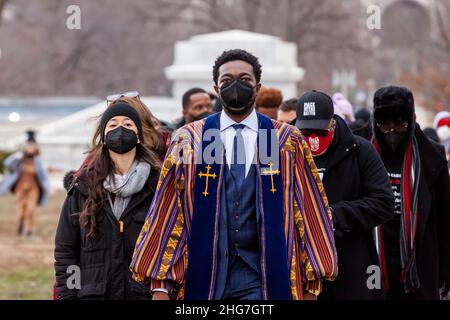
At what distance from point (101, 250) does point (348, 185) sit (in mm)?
1420

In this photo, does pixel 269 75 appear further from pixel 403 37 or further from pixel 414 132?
pixel 403 37

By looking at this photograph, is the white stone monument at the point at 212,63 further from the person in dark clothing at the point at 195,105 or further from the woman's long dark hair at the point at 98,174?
the woman's long dark hair at the point at 98,174

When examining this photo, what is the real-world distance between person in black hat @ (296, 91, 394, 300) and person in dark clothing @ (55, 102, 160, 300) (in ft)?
3.05

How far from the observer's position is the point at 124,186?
614 cm

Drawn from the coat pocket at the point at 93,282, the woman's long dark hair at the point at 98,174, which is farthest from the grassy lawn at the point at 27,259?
the coat pocket at the point at 93,282

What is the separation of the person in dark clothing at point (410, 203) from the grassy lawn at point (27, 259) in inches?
209

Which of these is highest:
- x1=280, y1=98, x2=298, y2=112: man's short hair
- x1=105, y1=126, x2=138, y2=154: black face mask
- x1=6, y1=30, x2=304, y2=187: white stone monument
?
x1=6, y1=30, x2=304, y2=187: white stone monument

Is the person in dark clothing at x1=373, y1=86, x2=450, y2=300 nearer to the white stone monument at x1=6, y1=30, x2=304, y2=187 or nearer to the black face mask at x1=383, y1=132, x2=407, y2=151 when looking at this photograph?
the black face mask at x1=383, y1=132, x2=407, y2=151

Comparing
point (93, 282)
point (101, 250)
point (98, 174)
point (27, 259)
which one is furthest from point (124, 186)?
point (27, 259)

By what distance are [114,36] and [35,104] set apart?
251 inches

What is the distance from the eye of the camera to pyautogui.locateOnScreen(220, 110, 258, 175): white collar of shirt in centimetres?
521

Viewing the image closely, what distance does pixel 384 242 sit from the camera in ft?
23.5

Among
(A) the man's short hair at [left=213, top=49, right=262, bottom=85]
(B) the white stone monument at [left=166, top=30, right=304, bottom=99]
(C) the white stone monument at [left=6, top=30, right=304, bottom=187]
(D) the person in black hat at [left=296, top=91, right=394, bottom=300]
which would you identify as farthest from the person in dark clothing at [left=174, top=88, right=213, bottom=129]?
(B) the white stone monument at [left=166, top=30, right=304, bottom=99]
